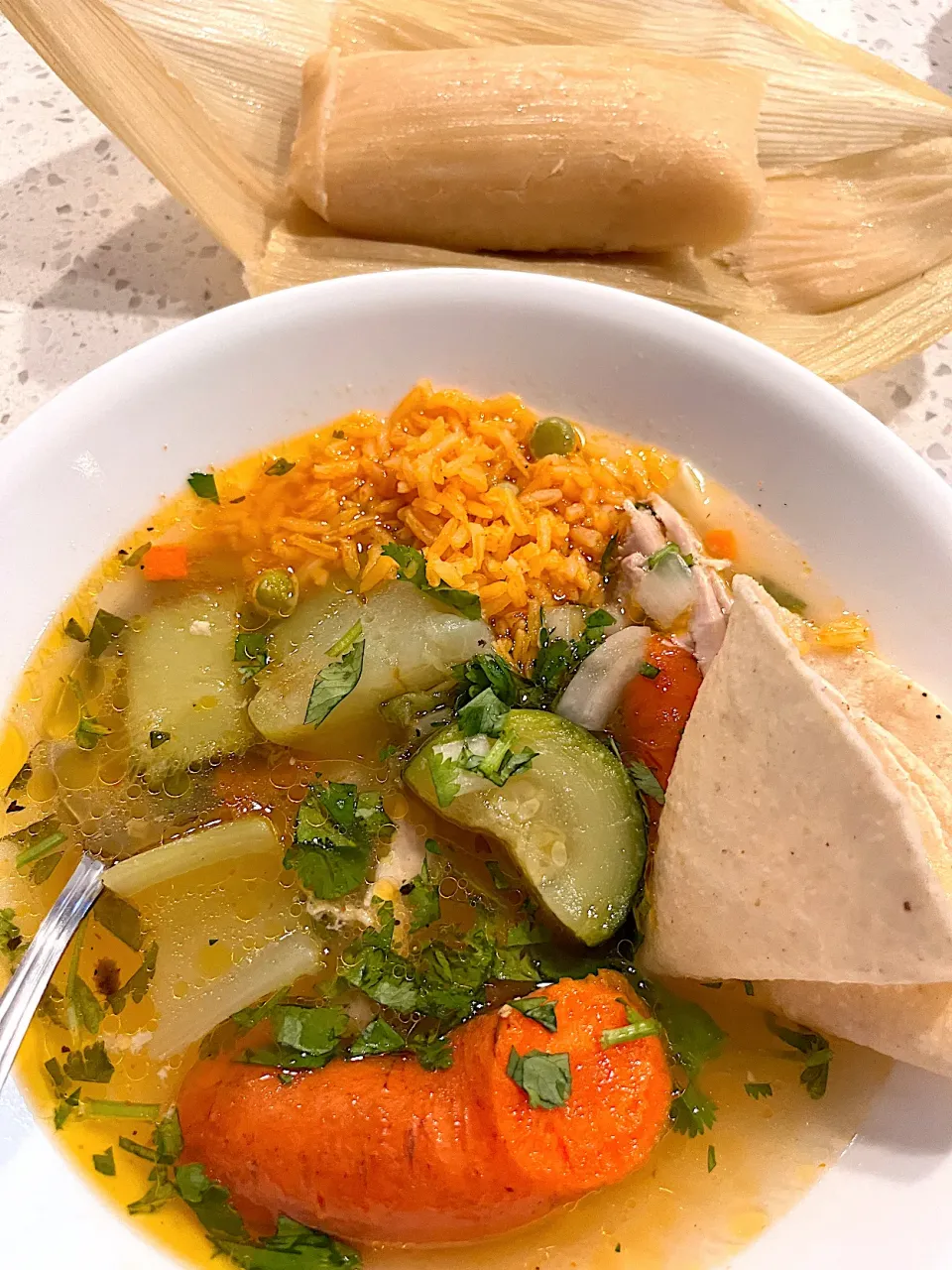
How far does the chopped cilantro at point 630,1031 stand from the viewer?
1401 mm

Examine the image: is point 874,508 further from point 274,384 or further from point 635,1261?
point 635,1261

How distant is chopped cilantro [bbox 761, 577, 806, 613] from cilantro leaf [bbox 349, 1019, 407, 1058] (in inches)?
42.3

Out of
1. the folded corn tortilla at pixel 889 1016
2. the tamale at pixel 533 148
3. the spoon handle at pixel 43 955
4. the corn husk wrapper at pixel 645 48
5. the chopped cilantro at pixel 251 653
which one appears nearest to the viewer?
the folded corn tortilla at pixel 889 1016

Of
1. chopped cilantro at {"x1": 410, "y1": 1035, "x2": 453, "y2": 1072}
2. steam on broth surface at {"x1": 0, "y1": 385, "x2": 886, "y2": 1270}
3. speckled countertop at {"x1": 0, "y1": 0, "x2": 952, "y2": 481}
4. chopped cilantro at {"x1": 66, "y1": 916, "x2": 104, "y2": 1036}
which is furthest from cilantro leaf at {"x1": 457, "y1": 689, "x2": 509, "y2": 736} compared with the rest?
speckled countertop at {"x1": 0, "y1": 0, "x2": 952, "y2": 481}

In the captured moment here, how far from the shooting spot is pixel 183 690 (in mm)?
1712

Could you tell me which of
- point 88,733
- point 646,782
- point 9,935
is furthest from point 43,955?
point 646,782

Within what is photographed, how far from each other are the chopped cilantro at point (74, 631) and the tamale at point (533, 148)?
1.14 m

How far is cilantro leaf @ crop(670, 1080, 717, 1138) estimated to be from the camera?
153 centimetres

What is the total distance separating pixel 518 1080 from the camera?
1.33m

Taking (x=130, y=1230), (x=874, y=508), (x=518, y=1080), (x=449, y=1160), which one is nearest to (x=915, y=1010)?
(x=518, y=1080)

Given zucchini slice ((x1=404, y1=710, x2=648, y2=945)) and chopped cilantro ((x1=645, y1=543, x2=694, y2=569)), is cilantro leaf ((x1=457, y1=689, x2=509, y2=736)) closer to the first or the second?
zucchini slice ((x1=404, y1=710, x2=648, y2=945))

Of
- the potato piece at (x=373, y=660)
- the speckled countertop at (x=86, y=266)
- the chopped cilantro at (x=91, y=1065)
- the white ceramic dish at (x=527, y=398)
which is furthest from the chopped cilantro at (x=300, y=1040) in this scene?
the speckled countertop at (x=86, y=266)

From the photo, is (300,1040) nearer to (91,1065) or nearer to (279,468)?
(91,1065)

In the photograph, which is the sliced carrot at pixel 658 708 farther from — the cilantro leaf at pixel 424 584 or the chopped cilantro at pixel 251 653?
the chopped cilantro at pixel 251 653
